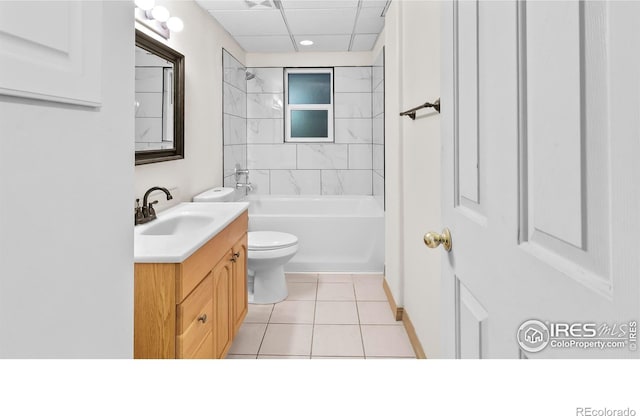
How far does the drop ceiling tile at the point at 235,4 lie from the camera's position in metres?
3.07

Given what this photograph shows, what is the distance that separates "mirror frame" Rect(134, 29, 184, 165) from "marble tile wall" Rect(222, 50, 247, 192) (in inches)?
42.8

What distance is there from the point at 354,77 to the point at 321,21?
117 centimetres

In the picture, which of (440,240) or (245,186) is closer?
(440,240)

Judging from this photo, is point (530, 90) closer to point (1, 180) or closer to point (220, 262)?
point (1, 180)

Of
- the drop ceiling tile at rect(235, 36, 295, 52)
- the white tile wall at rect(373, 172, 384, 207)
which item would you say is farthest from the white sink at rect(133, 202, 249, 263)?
the drop ceiling tile at rect(235, 36, 295, 52)

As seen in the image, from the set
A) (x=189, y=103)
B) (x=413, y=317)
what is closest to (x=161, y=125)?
(x=189, y=103)

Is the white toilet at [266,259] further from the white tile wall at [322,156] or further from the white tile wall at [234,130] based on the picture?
the white tile wall at [322,156]

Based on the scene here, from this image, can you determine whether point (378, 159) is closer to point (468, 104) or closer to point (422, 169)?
point (422, 169)

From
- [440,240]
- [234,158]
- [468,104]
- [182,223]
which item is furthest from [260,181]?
[468,104]

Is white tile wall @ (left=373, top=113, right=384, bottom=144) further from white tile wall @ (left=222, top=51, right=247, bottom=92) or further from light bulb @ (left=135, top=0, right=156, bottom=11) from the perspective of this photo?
light bulb @ (left=135, top=0, right=156, bottom=11)

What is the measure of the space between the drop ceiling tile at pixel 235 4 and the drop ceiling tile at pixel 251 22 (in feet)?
0.28

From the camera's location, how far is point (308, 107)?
4727 mm

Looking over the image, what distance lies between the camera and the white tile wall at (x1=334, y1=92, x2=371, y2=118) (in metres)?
4.64

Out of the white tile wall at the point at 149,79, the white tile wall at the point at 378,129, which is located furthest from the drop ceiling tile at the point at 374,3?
the white tile wall at the point at 149,79
